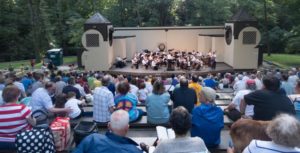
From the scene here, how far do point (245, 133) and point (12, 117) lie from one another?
324 centimetres

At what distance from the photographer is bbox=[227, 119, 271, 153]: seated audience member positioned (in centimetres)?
328

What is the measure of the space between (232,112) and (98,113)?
2570mm

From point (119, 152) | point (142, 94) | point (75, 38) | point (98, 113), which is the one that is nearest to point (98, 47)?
point (75, 38)

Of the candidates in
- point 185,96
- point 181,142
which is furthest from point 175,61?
point 181,142

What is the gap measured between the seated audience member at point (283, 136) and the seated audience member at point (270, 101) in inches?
64.3

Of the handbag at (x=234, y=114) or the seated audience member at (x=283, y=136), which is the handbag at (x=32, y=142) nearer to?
the seated audience member at (x=283, y=136)

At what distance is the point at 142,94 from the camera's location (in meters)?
9.57

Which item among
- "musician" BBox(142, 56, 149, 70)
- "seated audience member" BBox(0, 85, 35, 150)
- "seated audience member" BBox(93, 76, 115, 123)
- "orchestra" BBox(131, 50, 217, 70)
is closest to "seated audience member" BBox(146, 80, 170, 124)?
"seated audience member" BBox(93, 76, 115, 123)

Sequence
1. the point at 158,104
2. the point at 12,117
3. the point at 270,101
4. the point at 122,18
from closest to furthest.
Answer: the point at 270,101, the point at 12,117, the point at 158,104, the point at 122,18

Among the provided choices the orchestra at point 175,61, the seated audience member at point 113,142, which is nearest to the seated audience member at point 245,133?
the seated audience member at point 113,142

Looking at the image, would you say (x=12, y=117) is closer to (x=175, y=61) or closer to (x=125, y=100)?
(x=125, y=100)

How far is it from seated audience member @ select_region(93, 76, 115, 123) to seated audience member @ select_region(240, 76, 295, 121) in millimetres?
2856

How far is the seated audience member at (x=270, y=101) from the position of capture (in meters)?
4.55

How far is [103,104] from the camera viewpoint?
6703mm
